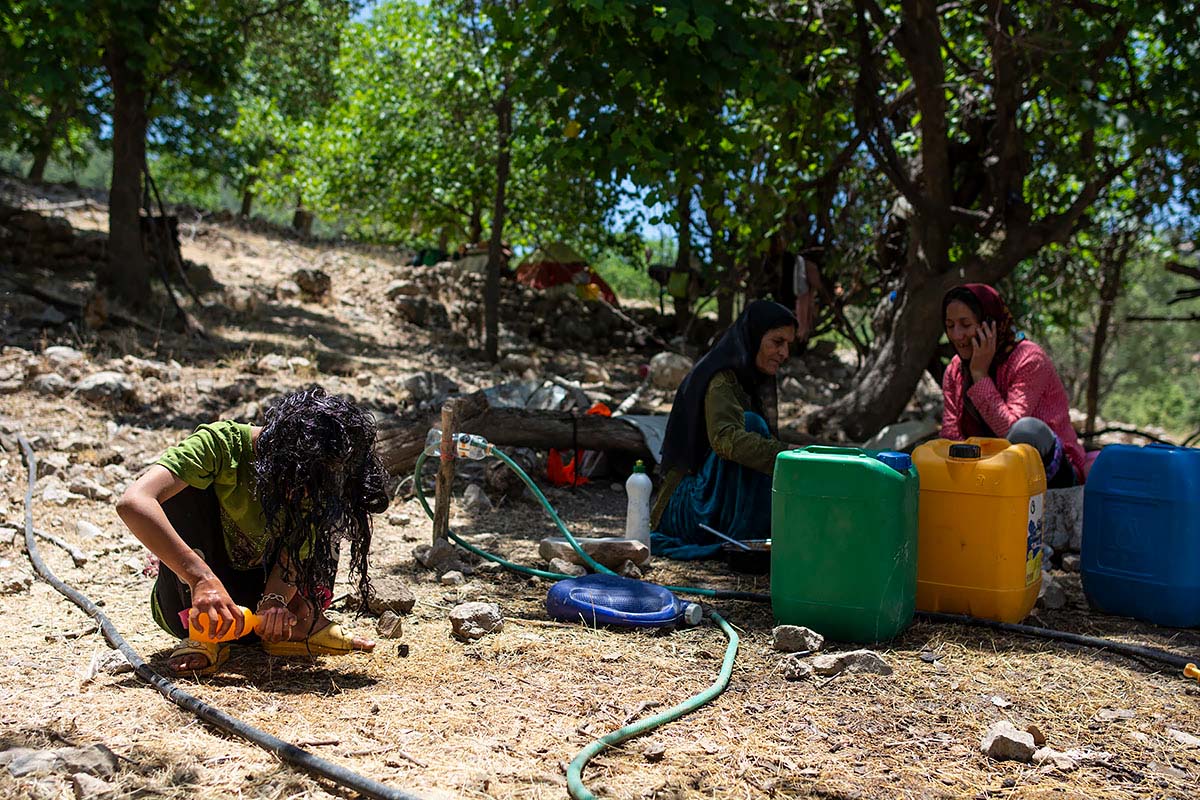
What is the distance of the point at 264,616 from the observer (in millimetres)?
2668

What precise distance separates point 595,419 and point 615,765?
401cm

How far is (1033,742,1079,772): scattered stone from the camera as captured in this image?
2.28 meters

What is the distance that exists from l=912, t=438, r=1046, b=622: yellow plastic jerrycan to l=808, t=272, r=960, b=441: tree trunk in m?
4.12

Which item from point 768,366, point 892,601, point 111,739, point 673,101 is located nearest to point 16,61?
point 673,101

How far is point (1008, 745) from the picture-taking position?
231 cm

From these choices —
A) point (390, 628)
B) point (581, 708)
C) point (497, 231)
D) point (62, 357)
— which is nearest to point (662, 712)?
point (581, 708)

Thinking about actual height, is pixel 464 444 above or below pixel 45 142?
below

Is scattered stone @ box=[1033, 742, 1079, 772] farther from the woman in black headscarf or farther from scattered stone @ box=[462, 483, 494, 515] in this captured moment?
scattered stone @ box=[462, 483, 494, 515]

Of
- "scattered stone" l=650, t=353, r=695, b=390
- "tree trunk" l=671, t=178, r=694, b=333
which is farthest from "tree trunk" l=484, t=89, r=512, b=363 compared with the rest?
"tree trunk" l=671, t=178, r=694, b=333

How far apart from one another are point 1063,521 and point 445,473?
2.82 m

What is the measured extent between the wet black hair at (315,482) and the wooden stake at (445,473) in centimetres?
113

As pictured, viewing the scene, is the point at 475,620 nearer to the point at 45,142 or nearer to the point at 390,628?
the point at 390,628

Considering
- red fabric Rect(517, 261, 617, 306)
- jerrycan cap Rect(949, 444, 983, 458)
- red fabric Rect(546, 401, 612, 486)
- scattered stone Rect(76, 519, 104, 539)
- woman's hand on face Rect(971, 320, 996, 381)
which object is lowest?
scattered stone Rect(76, 519, 104, 539)

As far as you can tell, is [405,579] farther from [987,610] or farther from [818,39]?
[818,39]
